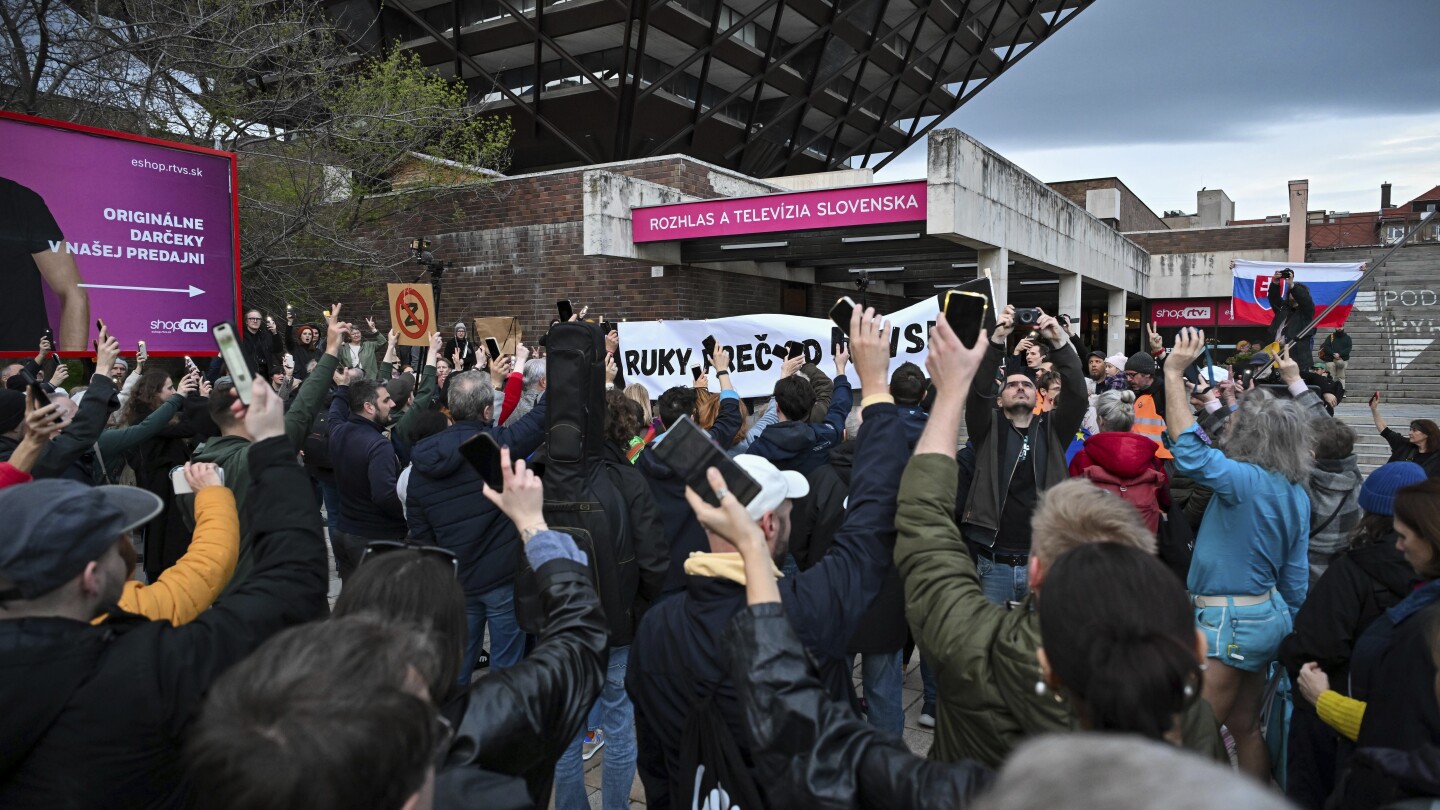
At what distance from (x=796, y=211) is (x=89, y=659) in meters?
11.5

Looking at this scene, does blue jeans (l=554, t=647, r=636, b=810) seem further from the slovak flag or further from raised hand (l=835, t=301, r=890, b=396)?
the slovak flag

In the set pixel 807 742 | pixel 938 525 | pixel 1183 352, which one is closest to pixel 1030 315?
pixel 1183 352

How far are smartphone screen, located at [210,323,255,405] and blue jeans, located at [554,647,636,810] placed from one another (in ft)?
5.83

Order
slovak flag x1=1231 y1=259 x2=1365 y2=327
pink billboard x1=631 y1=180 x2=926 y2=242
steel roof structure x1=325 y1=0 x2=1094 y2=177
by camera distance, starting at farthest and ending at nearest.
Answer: steel roof structure x1=325 y1=0 x2=1094 y2=177 < slovak flag x1=1231 y1=259 x2=1365 y2=327 < pink billboard x1=631 y1=180 x2=926 y2=242

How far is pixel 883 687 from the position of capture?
4293mm

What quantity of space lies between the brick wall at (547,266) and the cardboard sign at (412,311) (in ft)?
19.3

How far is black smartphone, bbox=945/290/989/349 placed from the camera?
2355 millimetres

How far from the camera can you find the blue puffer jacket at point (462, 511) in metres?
4.12

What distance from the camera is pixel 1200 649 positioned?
1.53 m

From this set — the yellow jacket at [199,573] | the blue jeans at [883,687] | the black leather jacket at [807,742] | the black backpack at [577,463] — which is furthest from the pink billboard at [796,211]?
the black leather jacket at [807,742]

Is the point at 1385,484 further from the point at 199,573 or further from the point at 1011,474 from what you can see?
the point at 199,573

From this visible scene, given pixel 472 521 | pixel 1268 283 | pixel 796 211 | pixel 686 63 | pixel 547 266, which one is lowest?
pixel 472 521

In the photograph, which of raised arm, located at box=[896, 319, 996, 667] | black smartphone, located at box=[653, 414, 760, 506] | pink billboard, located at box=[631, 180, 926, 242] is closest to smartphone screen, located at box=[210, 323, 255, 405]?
black smartphone, located at box=[653, 414, 760, 506]

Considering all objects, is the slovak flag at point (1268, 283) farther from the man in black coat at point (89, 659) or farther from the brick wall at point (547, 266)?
the man in black coat at point (89, 659)
